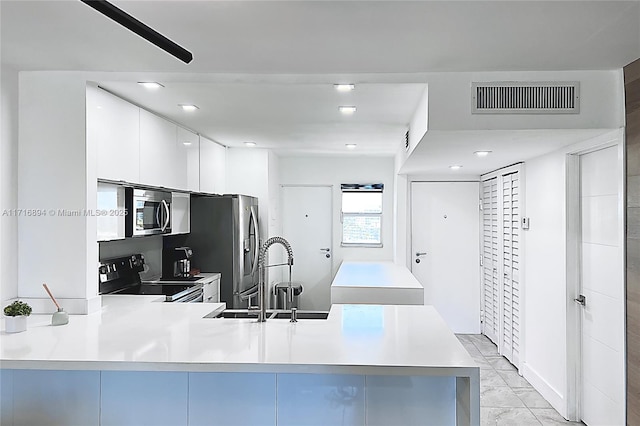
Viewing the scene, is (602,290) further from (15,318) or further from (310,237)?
(310,237)

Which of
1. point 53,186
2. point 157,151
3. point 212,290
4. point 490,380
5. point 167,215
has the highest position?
point 157,151

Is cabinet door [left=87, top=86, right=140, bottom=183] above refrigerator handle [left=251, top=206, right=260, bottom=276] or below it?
above

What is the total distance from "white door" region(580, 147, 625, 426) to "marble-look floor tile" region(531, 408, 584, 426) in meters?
0.15

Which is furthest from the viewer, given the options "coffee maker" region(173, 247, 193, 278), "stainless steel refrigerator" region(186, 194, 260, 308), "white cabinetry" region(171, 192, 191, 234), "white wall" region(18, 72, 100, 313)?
"stainless steel refrigerator" region(186, 194, 260, 308)

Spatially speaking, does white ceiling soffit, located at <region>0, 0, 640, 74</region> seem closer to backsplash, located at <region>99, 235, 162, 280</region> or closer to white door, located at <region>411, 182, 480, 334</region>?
backsplash, located at <region>99, 235, 162, 280</region>

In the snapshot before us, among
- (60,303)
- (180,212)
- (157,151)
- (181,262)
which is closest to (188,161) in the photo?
(180,212)

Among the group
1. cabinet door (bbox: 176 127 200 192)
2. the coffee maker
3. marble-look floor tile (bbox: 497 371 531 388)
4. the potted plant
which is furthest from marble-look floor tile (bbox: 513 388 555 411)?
the potted plant

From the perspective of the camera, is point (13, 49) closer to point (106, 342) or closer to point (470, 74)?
point (106, 342)

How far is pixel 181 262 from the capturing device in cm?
454

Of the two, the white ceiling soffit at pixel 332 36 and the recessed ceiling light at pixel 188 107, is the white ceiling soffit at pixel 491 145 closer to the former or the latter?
the white ceiling soffit at pixel 332 36

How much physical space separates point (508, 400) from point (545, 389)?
1.04 feet

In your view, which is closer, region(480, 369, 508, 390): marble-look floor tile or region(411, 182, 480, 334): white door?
region(480, 369, 508, 390): marble-look floor tile

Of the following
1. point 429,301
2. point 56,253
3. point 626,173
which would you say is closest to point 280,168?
point 429,301

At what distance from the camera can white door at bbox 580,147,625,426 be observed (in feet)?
9.43
